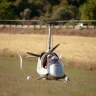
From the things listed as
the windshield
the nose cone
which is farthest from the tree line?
the nose cone

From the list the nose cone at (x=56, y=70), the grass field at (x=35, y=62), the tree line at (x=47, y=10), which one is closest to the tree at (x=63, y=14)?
the tree line at (x=47, y=10)

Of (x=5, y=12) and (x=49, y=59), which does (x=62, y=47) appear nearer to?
(x=49, y=59)

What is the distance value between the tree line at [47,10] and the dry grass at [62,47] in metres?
21.0

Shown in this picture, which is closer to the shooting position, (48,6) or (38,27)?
(38,27)

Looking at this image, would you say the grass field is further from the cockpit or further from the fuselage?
the cockpit

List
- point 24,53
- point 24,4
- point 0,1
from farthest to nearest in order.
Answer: point 24,4 < point 0,1 < point 24,53

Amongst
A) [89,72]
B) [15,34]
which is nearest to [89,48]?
[89,72]

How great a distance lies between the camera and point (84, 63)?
28000 millimetres

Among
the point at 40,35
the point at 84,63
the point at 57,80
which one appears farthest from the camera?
the point at 40,35

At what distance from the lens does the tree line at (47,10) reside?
68.5 m

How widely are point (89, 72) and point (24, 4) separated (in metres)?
73.7

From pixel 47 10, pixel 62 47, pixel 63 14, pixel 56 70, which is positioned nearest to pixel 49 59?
pixel 56 70

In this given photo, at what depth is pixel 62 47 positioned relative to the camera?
38.6 m

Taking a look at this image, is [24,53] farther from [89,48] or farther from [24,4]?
[24,4]
